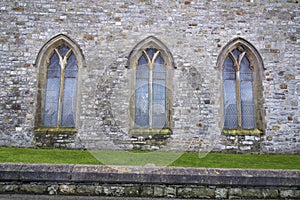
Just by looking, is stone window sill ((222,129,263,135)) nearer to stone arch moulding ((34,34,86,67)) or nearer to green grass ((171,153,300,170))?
green grass ((171,153,300,170))

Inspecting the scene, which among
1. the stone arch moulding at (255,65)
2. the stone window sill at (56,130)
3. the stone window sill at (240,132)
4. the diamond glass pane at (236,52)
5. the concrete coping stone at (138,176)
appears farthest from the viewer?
the diamond glass pane at (236,52)

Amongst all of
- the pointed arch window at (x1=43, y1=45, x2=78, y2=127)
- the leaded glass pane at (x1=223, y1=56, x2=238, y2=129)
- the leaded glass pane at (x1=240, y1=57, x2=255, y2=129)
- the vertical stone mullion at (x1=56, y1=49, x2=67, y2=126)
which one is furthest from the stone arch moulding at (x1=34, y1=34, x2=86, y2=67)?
the leaded glass pane at (x1=240, y1=57, x2=255, y2=129)

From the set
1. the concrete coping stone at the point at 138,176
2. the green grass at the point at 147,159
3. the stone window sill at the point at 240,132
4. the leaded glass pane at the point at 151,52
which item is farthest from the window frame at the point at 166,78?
the concrete coping stone at the point at 138,176

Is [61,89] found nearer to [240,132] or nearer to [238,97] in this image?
[238,97]

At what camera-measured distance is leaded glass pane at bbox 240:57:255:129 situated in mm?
10086

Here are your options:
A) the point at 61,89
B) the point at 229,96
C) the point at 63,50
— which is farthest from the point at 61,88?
the point at 229,96

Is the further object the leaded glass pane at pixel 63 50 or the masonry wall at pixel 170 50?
the leaded glass pane at pixel 63 50

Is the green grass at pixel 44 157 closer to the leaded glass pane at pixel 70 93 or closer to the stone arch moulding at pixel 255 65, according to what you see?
the leaded glass pane at pixel 70 93

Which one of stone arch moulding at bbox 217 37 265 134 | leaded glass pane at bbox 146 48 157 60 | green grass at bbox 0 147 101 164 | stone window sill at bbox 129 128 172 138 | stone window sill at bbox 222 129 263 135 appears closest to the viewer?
green grass at bbox 0 147 101 164

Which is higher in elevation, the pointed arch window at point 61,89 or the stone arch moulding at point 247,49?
the stone arch moulding at point 247,49

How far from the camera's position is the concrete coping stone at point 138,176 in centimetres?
420

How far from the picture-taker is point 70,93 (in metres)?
9.99

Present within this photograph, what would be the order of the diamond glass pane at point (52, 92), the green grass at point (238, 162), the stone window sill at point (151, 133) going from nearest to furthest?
the green grass at point (238, 162) < the stone window sill at point (151, 133) < the diamond glass pane at point (52, 92)

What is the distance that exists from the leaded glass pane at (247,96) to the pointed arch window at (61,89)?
599 centimetres
